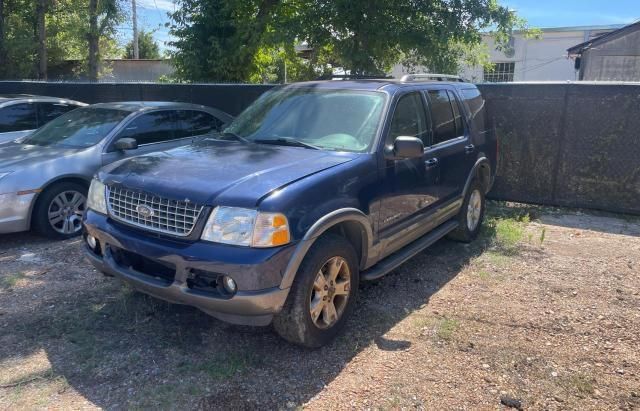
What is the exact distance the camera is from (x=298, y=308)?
3.37 m

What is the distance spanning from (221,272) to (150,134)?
426cm

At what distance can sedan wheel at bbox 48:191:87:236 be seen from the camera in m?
5.99

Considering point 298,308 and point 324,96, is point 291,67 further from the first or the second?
point 298,308

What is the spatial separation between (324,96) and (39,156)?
3607mm

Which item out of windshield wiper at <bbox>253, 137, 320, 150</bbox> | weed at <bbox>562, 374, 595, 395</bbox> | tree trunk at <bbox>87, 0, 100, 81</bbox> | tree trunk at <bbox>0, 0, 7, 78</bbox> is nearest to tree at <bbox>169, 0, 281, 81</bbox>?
tree trunk at <bbox>87, 0, 100, 81</bbox>

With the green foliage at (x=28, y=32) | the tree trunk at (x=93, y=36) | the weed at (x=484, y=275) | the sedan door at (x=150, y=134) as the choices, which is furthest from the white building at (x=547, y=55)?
the weed at (x=484, y=275)

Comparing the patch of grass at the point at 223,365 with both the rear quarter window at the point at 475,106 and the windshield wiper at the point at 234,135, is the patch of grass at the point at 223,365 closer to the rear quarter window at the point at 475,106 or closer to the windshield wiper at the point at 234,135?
the windshield wiper at the point at 234,135

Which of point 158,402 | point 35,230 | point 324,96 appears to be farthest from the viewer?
point 35,230

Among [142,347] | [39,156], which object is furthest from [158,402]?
[39,156]

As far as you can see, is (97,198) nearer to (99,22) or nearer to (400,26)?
(400,26)

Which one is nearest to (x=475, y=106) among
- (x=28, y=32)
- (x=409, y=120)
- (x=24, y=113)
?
(x=409, y=120)

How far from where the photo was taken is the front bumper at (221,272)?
3.10 m

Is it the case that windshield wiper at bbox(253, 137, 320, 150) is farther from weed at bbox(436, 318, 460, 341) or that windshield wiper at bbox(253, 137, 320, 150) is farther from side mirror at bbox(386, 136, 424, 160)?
weed at bbox(436, 318, 460, 341)

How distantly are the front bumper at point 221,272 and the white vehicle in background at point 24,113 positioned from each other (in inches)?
229
